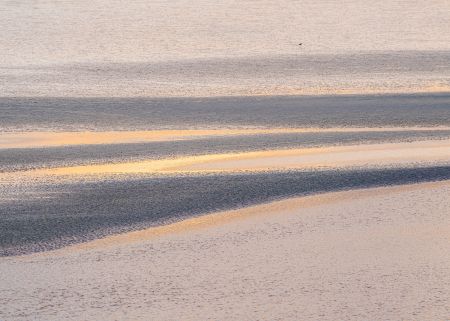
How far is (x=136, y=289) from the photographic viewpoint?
5.59 m

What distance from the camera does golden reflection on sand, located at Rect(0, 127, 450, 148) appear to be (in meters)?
10.3

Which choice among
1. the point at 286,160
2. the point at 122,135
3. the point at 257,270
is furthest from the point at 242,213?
the point at 122,135

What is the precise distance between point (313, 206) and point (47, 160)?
2.88 m

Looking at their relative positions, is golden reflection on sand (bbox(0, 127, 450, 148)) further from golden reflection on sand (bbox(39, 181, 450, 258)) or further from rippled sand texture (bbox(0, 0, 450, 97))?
golden reflection on sand (bbox(39, 181, 450, 258))

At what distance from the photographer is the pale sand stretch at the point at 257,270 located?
5246 mm

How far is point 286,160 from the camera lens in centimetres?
944

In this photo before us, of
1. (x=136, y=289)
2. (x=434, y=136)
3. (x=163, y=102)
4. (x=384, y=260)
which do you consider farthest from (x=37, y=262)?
(x=163, y=102)

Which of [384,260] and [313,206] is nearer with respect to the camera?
[384,260]

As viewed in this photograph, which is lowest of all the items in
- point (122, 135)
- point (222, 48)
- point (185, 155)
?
point (222, 48)

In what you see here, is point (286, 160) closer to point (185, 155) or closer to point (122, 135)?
point (185, 155)

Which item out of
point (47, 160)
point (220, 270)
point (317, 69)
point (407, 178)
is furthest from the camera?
point (317, 69)

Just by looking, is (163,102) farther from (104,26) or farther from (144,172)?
(104,26)

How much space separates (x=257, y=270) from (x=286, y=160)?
354cm

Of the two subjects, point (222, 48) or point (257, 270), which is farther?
point (222, 48)
